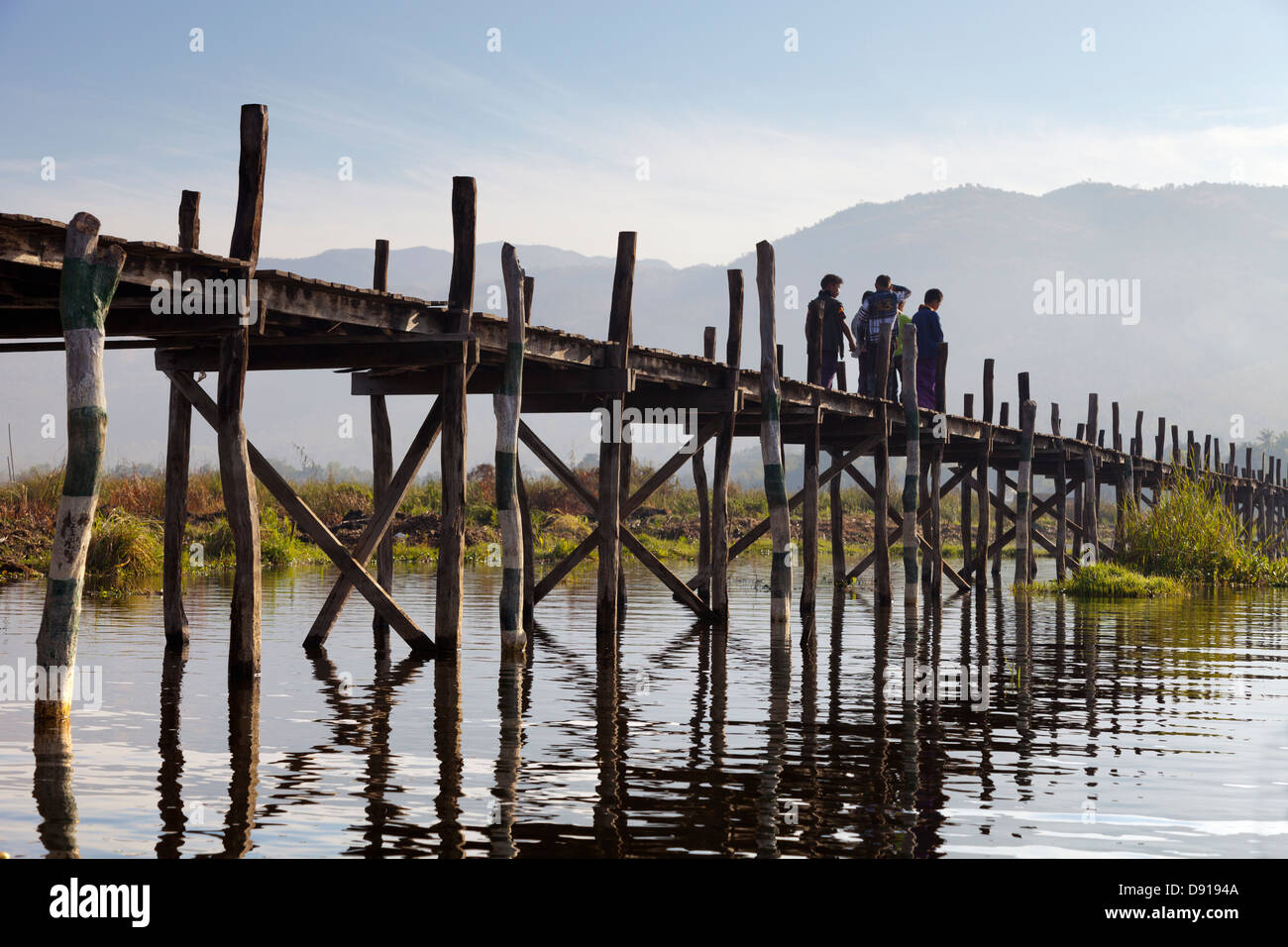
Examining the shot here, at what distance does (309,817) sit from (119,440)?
16149cm

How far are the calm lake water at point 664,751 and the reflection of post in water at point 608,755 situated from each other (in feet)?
0.10

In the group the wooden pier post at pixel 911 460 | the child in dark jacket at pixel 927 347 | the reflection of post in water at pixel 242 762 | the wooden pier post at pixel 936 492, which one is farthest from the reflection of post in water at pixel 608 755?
the wooden pier post at pixel 936 492

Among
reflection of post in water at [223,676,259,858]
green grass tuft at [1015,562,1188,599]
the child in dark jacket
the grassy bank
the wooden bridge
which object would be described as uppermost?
the child in dark jacket

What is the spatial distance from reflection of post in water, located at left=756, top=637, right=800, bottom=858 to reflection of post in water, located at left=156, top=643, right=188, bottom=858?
2.67 metres

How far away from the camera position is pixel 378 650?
15.2m

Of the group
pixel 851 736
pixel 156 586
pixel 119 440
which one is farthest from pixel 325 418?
pixel 851 736

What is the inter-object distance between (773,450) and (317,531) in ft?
20.8

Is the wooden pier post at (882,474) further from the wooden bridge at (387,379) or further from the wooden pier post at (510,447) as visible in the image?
the wooden pier post at (510,447)

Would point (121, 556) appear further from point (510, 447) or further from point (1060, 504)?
point (1060, 504)

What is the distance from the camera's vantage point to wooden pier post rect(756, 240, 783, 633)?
1745 centimetres

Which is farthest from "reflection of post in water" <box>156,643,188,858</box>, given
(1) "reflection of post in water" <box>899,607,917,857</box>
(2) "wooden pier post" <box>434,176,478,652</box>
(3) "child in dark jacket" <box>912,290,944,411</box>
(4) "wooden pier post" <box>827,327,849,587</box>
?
(4) "wooden pier post" <box>827,327,849,587</box>

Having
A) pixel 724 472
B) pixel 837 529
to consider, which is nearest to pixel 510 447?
pixel 724 472

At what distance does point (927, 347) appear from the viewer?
2328 cm

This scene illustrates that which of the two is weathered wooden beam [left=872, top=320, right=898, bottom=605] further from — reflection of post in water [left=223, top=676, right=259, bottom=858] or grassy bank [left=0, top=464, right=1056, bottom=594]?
reflection of post in water [left=223, top=676, right=259, bottom=858]
